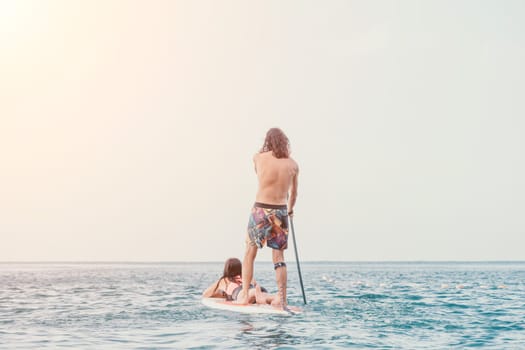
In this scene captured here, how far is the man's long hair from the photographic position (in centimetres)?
1260

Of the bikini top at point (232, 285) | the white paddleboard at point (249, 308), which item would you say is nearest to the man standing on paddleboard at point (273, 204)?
the white paddleboard at point (249, 308)

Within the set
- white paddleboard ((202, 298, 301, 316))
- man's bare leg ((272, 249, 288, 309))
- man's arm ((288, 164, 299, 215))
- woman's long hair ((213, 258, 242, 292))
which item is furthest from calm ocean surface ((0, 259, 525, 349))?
man's arm ((288, 164, 299, 215))

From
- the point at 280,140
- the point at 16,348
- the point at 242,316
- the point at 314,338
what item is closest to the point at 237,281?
the point at 242,316

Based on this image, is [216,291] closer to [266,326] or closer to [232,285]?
[232,285]

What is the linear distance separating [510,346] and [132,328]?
5582mm

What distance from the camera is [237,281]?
1459 cm

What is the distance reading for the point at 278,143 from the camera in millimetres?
12609

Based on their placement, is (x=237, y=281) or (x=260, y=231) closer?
(x=260, y=231)

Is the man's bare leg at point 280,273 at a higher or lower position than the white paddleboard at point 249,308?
higher

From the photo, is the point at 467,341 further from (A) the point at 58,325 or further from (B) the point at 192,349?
(A) the point at 58,325

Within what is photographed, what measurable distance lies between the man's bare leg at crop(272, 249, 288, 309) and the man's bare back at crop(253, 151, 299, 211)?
96 cm

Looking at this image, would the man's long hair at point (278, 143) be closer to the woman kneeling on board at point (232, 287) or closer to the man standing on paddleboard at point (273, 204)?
the man standing on paddleboard at point (273, 204)

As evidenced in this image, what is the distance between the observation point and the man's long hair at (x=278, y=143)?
41.3 feet

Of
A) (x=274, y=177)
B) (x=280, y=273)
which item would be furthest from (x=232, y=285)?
(x=274, y=177)
